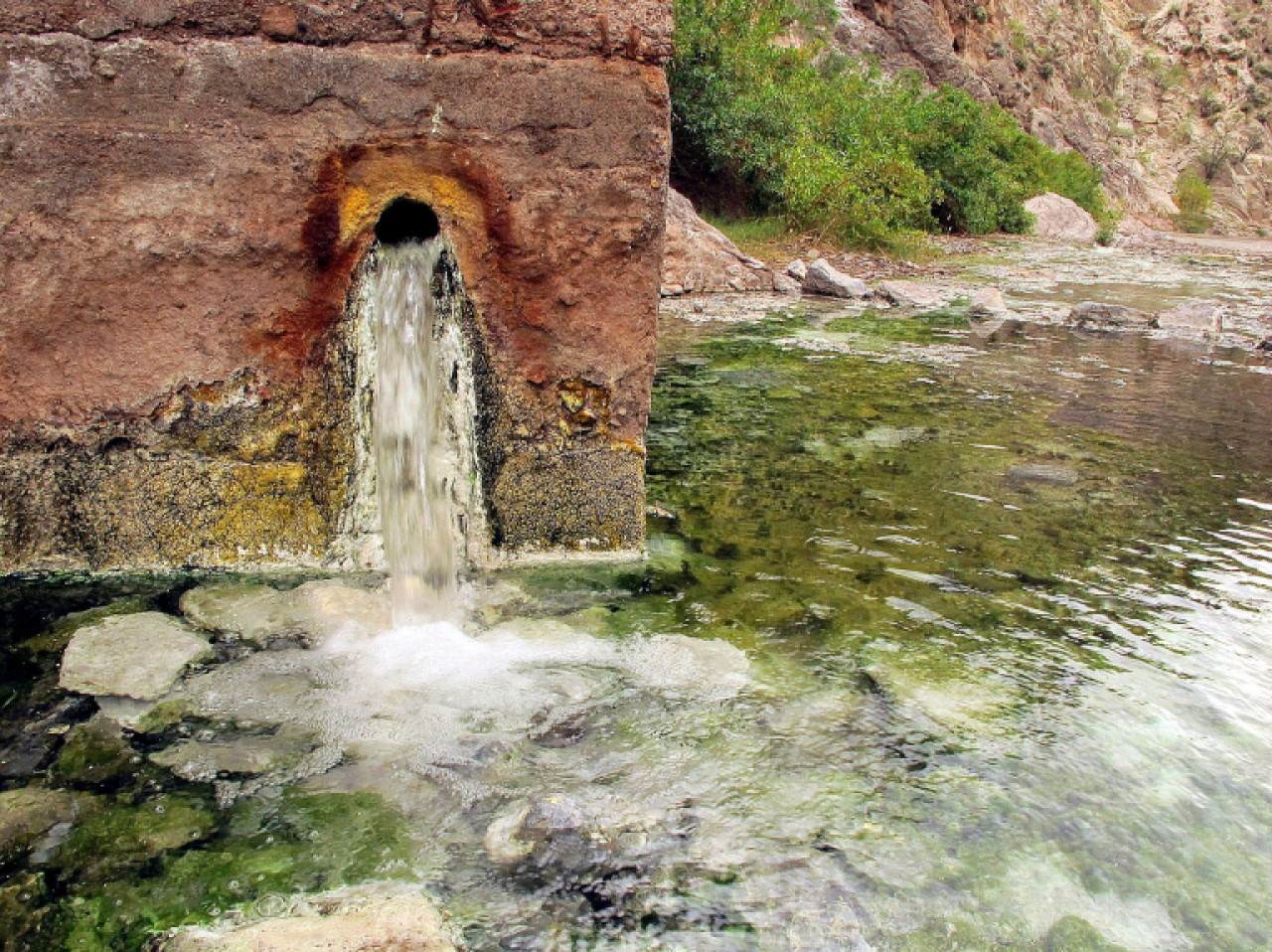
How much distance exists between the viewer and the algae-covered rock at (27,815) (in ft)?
6.49

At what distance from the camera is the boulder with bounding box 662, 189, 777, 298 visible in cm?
1103

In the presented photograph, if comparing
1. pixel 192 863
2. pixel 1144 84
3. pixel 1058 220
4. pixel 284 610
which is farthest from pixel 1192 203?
pixel 192 863

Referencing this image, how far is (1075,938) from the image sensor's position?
1891 millimetres

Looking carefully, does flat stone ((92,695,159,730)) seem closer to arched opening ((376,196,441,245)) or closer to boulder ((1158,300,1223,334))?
arched opening ((376,196,441,245))

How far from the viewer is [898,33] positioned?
2758 cm

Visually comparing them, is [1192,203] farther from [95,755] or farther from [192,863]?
[192,863]

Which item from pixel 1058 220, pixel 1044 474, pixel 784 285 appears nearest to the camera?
pixel 1044 474

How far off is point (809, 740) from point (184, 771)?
1446 mm

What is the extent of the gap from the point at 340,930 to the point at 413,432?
1849 millimetres

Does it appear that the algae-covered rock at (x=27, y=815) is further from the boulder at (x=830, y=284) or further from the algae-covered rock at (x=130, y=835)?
the boulder at (x=830, y=284)

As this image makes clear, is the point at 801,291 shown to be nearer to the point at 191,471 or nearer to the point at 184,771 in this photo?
the point at 191,471

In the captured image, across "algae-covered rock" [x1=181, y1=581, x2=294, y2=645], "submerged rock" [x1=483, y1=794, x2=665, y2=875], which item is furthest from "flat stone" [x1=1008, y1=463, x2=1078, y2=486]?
"algae-covered rock" [x1=181, y1=581, x2=294, y2=645]

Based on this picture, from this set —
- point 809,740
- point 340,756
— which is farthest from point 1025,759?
point 340,756

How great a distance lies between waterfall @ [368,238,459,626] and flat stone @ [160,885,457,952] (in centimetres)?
138
